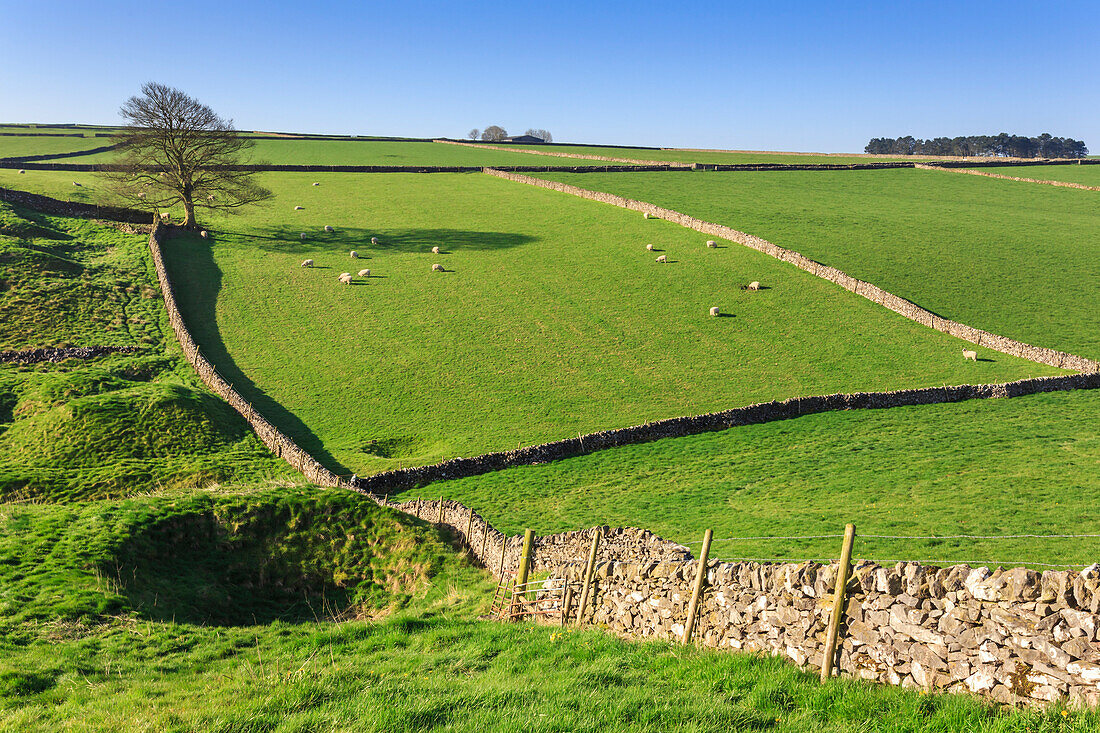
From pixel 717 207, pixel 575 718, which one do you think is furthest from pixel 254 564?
pixel 717 207

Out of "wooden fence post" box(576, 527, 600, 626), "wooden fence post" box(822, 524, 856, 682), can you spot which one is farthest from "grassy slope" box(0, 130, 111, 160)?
"wooden fence post" box(822, 524, 856, 682)

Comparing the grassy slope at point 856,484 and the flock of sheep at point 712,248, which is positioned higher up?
the flock of sheep at point 712,248

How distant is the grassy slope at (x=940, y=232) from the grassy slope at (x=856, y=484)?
15126 mm

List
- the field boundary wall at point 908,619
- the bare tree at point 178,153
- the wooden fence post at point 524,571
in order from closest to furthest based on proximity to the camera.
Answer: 1. the field boundary wall at point 908,619
2. the wooden fence post at point 524,571
3. the bare tree at point 178,153

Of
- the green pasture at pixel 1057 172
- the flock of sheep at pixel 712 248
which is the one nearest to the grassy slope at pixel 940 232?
the flock of sheep at pixel 712 248

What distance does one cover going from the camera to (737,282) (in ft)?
165

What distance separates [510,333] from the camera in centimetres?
4341

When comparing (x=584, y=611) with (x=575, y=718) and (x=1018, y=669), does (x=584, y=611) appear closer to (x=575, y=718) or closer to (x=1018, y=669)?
(x=575, y=718)

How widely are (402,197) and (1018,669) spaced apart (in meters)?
74.2

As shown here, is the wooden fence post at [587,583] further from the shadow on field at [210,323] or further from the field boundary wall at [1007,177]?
the field boundary wall at [1007,177]

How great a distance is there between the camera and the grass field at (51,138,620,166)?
10519 centimetres

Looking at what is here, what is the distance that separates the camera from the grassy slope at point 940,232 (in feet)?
149

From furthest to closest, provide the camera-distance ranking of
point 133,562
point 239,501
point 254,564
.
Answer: point 239,501 → point 254,564 → point 133,562

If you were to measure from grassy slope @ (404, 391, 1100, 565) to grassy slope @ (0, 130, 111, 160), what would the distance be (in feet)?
358
